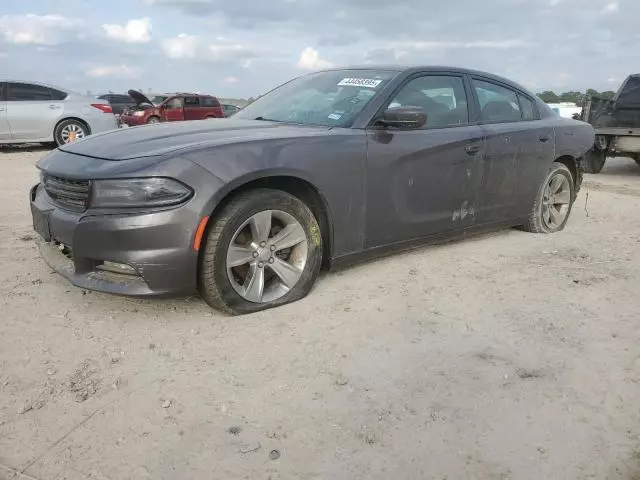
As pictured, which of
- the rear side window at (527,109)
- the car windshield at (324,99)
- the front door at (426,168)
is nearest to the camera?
the front door at (426,168)

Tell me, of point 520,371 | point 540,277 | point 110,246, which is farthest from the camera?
point 540,277

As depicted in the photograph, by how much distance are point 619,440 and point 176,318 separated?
226 centimetres

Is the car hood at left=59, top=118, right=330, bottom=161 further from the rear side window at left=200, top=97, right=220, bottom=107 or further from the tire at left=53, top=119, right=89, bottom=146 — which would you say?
the rear side window at left=200, top=97, right=220, bottom=107

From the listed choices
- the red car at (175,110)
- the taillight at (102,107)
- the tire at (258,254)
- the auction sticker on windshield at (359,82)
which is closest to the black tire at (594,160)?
the auction sticker on windshield at (359,82)

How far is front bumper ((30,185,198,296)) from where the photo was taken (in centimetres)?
297

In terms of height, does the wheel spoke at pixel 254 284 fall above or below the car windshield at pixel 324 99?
below

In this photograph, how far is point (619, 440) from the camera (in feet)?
7.43

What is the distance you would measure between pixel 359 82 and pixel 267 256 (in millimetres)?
1529

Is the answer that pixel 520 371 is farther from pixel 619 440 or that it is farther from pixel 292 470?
pixel 292 470

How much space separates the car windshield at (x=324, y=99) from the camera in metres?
3.92

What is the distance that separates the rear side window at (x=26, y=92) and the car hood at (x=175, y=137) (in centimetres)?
918

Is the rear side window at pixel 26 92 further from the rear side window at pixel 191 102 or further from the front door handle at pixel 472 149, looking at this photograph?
the rear side window at pixel 191 102

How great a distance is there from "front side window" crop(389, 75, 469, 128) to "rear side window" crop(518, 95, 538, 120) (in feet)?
2.84

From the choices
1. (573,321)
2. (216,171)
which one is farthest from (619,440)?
(216,171)
